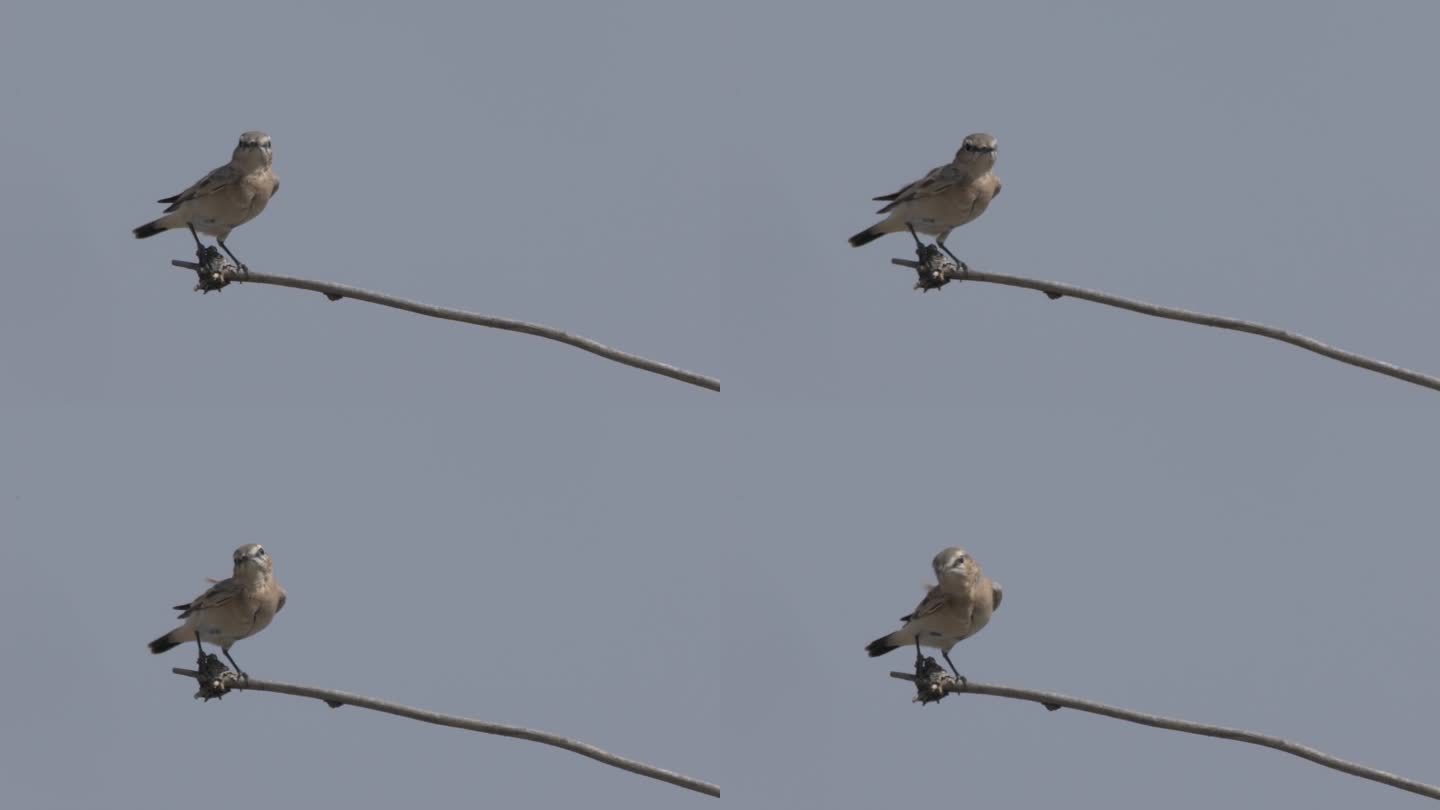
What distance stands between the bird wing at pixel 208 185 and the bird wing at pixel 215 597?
3.98m

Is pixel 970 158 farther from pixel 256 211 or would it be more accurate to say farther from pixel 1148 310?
pixel 256 211

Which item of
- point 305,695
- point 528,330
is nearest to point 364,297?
point 528,330

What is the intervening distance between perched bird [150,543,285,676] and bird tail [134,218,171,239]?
3855mm

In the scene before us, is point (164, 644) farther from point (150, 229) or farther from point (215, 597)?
point (150, 229)

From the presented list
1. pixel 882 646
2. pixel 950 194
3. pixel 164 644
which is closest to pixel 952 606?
pixel 882 646

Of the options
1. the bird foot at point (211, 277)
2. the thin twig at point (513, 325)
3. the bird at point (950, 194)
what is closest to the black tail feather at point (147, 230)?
the bird foot at point (211, 277)

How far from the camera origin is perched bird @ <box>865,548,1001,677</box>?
81.3ft

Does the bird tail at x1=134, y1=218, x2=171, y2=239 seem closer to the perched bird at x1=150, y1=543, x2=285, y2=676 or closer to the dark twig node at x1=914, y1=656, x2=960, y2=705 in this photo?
the perched bird at x1=150, y1=543, x2=285, y2=676

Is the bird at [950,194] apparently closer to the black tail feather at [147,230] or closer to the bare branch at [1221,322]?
the bare branch at [1221,322]

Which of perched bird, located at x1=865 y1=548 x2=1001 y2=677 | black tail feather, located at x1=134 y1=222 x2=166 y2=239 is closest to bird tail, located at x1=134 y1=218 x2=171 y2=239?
black tail feather, located at x1=134 y1=222 x2=166 y2=239

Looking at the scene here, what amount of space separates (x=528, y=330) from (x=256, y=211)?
640 cm

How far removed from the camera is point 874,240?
27469 mm

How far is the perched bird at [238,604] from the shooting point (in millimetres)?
25312

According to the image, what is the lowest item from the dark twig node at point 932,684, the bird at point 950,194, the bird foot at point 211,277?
the dark twig node at point 932,684
